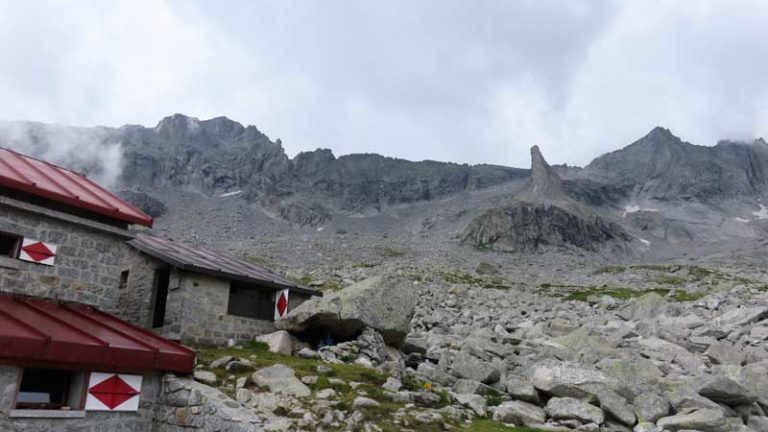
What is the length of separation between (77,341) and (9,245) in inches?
149

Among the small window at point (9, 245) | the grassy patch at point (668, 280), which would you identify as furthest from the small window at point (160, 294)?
the grassy patch at point (668, 280)

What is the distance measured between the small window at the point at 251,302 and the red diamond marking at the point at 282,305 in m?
0.22

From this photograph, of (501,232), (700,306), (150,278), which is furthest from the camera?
(501,232)

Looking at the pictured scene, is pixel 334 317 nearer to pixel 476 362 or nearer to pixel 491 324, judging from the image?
pixel 476 362

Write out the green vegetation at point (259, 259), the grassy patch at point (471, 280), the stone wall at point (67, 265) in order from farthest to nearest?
the green vegetation at point (259, 259)
the grassy patch at point (471, 280)
the stone wall at point (67, 265)

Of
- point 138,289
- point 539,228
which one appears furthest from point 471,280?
point 539,228

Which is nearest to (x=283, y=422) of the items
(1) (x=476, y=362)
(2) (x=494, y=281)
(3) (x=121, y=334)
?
(3) (x=121, y=334)

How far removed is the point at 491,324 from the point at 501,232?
11839 cm

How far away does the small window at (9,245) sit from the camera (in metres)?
13.9

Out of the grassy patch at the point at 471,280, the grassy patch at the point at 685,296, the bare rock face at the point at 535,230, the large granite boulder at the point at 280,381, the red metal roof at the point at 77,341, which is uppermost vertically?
the bare rock face at the point at 535,230

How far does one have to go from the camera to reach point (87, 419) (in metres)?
12.4

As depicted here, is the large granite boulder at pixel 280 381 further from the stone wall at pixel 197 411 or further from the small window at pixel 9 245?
the small window at pixel 9 245

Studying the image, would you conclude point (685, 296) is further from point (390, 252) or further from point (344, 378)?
point (390, 252)

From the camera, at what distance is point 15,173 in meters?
14.8
